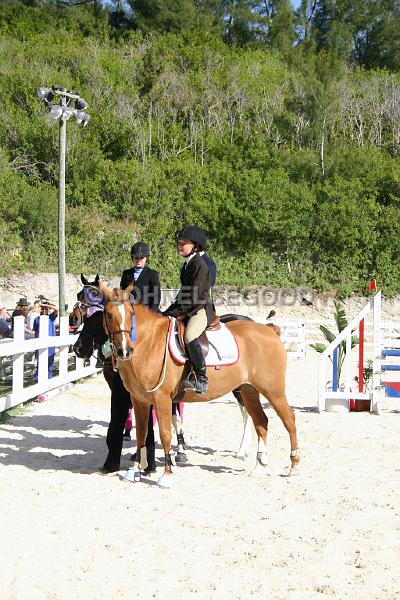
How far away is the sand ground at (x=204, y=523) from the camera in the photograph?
4.44 meters

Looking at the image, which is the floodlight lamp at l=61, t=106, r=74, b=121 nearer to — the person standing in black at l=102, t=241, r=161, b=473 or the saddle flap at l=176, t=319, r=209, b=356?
the person standing in black at l=102, t=241, r=161, b=473

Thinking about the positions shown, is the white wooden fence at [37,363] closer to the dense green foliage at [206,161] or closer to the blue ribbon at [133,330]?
the blue ribbon at [133,330]

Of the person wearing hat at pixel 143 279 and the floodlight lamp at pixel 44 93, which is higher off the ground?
the floodlight lamp at pixel 44 93

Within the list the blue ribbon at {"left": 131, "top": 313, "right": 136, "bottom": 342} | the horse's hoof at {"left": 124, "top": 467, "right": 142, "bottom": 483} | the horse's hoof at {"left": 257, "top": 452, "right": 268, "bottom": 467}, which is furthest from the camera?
the horse's hoof at {"left": 257, "top": 452, "right": 268, "bottom": 467}

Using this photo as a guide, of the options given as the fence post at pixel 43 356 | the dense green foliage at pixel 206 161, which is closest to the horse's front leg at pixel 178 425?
the fence post at pixel 43 356

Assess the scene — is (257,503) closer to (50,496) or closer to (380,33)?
(50,496)

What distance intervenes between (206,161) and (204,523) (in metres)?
41.4

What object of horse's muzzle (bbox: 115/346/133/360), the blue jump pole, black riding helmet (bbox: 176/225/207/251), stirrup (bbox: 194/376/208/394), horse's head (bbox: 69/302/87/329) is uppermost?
black riding helmet (bbox: 176/225/207/251)

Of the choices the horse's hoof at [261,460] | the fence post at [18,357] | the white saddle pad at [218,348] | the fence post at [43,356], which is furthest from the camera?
the fence post at [43,356]

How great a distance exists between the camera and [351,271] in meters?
39.1

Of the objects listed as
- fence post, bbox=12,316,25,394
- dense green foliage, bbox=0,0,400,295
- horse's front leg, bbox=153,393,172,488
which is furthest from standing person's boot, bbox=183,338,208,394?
dense green foliage, bbox=0,0,400,295

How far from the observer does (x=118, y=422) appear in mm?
7695

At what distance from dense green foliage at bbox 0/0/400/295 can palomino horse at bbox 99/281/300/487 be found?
27948mm

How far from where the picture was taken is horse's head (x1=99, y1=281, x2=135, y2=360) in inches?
263
